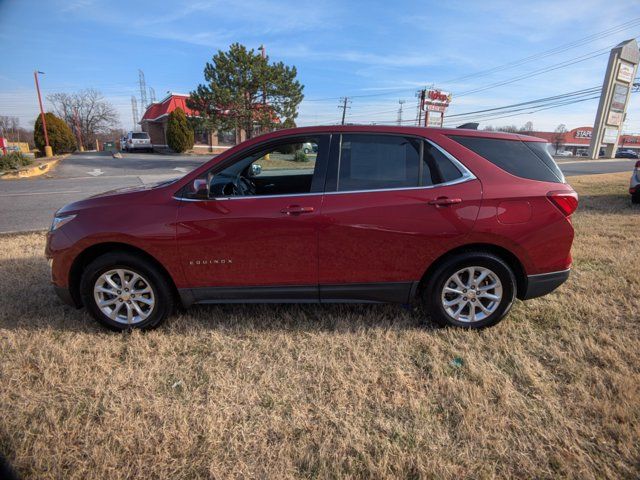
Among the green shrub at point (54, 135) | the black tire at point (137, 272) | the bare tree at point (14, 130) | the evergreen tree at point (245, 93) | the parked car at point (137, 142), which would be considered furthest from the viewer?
the bare tree at point (14, 130)

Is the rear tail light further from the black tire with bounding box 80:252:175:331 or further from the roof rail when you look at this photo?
the black tire with bounding box 80:252:175:331

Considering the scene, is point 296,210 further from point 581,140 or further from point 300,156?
point 581,140

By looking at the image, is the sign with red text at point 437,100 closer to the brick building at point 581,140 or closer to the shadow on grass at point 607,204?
the shadow on grass at point 607,204

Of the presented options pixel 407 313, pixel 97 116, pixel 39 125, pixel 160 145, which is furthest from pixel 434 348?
pixel 97 116

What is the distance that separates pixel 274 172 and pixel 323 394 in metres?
2.52

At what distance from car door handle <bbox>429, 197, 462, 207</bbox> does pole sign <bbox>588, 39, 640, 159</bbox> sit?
5180 centimetres

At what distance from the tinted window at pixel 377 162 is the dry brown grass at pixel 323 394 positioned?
4.17 feet

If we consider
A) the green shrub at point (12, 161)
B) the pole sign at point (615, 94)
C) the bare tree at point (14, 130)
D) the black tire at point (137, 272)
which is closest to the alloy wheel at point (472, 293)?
the black tire at point (137, 272)

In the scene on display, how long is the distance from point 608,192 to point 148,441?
13.5 metres

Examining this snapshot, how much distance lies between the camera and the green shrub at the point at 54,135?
104 feet

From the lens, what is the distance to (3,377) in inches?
101

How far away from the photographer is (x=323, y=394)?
7.99ft

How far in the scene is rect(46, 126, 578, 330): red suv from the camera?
294 centimetres

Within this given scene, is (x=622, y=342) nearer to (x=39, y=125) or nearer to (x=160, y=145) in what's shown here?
(x=39, y=125)
